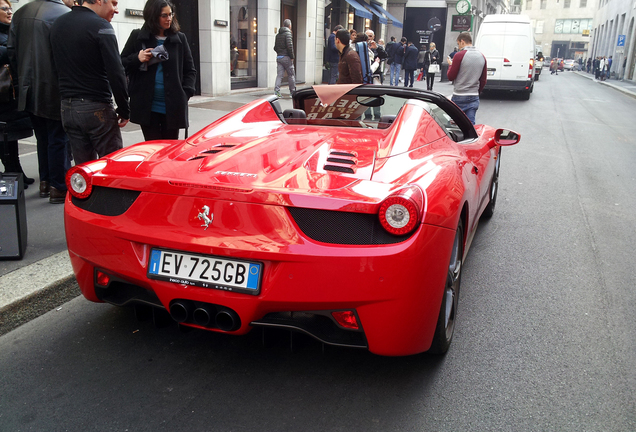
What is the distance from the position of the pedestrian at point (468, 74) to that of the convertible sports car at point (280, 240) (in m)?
5.59

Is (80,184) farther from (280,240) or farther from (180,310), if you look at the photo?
(280,240)

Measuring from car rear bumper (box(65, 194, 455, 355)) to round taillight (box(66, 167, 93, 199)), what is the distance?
7.4 inches

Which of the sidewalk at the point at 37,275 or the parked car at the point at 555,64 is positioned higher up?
the parked car at the point at 555,64

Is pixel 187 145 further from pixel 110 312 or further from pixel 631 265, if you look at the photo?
pixel 631 265

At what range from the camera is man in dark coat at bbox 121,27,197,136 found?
14.9 ft

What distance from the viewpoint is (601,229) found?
4.98 meters

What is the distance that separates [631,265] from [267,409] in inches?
125

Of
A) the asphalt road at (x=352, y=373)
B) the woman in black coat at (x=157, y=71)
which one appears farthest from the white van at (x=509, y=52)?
the asphalt road at (x=352, y=373)

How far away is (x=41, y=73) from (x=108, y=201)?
3.11 meters

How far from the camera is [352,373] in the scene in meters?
2.55

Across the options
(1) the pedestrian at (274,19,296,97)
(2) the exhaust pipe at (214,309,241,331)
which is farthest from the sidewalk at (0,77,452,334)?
(1) the pedestrian at (274,19,296,97)

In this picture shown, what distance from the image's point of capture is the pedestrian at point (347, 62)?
28.0ft

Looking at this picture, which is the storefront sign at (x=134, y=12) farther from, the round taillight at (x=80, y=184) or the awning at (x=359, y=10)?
the awning at (x=359, y=10)

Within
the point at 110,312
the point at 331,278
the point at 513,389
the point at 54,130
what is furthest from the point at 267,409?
the point at 54,130
